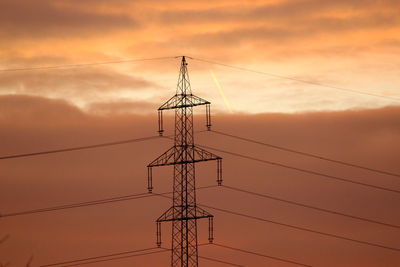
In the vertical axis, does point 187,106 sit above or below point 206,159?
above

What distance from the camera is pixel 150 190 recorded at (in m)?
52.0

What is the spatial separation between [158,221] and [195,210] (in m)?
2.68

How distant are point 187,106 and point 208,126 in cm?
202

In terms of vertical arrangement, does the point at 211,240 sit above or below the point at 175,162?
below

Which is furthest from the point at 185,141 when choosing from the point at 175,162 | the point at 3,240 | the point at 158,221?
the point at 3,240

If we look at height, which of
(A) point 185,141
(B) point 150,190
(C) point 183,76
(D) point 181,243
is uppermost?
(C) point 183,76

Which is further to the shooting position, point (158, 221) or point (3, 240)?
point (158, 221)

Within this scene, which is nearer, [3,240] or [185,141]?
[3,240]

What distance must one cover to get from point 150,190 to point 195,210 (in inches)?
137

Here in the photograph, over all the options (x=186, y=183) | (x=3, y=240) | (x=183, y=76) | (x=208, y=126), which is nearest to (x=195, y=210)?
(x=186, y=183)

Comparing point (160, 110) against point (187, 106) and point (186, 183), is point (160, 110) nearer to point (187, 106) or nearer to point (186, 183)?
point (187, 106)

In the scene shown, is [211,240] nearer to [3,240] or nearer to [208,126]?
[208,126]

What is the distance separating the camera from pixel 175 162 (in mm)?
52094

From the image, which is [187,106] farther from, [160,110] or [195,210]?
[195,210]
